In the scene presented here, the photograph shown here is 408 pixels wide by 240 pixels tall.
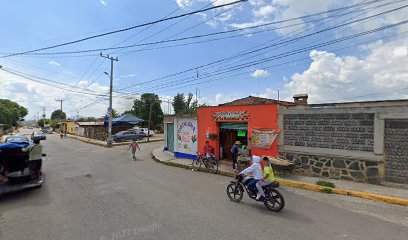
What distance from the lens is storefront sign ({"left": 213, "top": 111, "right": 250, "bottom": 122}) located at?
1208 centimetres

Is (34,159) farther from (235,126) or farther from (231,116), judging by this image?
(235,126)

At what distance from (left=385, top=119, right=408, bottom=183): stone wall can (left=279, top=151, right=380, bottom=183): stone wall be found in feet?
1.38

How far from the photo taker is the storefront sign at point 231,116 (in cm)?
1208

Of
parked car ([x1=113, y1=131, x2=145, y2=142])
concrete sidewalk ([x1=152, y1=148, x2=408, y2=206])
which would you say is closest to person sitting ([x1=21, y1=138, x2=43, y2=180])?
concrete sidewalk ([x1=152, y1=148, x2=408, y2=206])

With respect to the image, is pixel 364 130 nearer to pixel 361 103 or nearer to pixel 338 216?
pixel 361 103

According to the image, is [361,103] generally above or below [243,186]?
above

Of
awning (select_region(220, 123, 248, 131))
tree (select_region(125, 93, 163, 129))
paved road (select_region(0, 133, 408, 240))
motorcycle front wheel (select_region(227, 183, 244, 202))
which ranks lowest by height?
paved road (select_region(0, 133, 408, 240))

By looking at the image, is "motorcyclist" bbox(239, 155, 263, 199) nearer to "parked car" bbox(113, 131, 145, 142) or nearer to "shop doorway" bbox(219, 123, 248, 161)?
"shop doorway" bbox(219, 123, 248, 161)

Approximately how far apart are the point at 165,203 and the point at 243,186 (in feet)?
8.07

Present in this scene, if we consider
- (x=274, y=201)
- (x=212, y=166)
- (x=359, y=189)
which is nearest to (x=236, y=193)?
(x=274, y=201)

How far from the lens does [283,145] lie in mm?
10656

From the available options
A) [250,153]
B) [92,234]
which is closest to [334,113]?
[250,153]

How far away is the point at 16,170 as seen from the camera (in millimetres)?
8383

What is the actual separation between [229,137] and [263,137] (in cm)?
298
